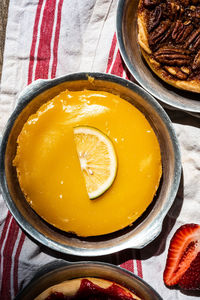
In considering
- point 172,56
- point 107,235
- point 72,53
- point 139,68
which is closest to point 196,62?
point 172,56

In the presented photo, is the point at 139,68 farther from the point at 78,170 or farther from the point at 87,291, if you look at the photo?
the point at 87,291

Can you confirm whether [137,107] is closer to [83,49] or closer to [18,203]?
[83,49]

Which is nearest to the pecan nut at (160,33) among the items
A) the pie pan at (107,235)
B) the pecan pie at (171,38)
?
the pecan pie at (171,38)

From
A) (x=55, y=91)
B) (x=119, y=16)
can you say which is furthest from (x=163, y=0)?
(x=55, y=91)

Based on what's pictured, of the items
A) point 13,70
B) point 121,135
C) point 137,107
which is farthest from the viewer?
point 13,70

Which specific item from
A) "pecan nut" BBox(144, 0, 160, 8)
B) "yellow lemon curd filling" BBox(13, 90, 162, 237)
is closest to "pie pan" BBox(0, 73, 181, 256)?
"yellow lemon curd filling" BBox(13, 90, 162, 237)

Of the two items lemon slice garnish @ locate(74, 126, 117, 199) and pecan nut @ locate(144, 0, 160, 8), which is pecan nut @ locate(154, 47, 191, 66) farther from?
lemon slice garnish @ locate(74, 126, 117, 199)
